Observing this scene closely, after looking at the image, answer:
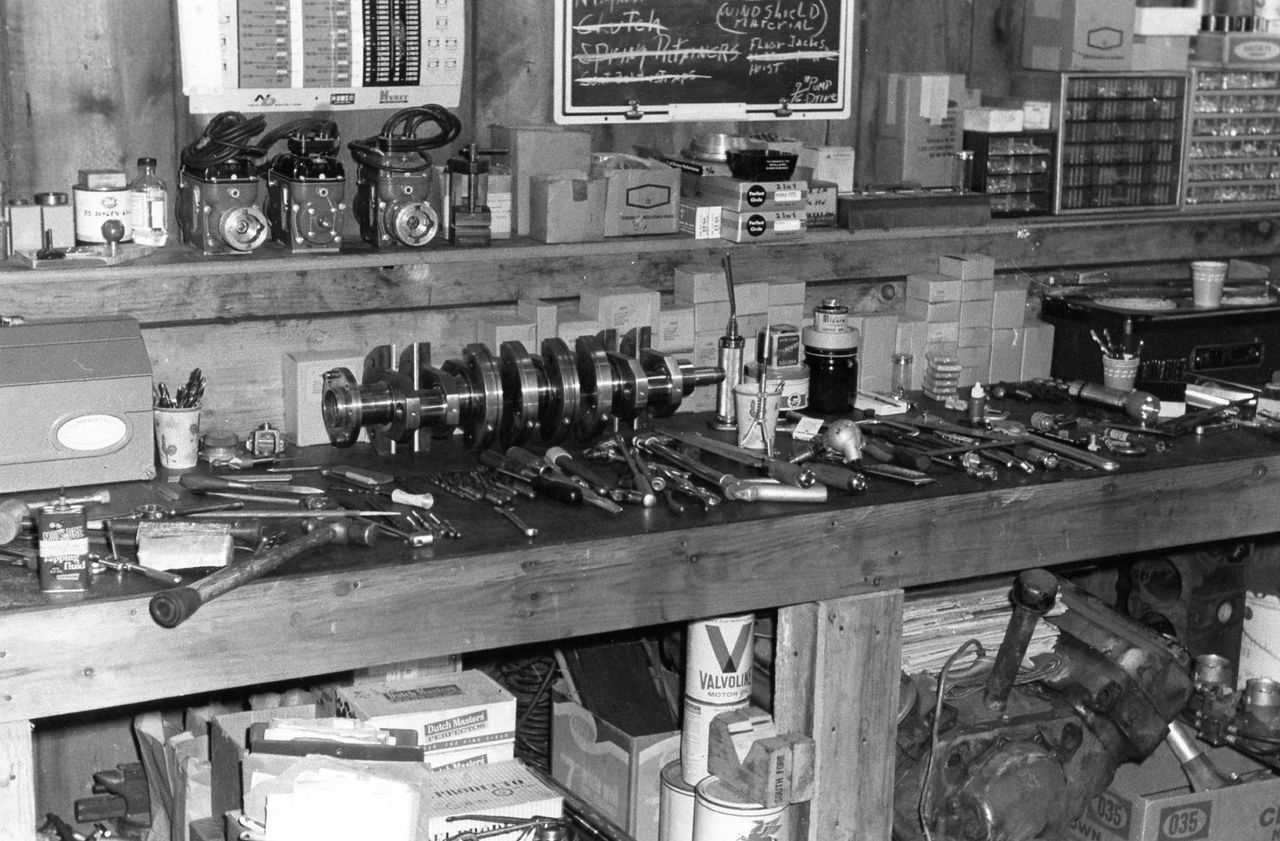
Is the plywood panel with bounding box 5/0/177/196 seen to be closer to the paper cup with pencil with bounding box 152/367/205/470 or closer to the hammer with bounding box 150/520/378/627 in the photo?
the paper cup with pencil with bounding box 152/367/205/470

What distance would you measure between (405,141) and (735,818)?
123 centimetres

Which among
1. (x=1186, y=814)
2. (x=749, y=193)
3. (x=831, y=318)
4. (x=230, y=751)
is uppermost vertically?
(x=749, y=193)

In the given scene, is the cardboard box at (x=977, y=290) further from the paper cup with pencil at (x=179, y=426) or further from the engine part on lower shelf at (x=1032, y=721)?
the paper cup with pencil at (x=179, y=426)

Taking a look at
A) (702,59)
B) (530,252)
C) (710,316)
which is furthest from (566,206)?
(702,59)

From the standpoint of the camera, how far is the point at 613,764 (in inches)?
119

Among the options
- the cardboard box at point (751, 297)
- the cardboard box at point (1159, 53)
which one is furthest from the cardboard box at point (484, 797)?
the cardboard box at point (1159, 53)

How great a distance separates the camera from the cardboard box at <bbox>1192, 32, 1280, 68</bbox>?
3.61 metres

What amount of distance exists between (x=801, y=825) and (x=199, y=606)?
3.55 feet

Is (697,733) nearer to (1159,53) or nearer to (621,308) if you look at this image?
(621,308)

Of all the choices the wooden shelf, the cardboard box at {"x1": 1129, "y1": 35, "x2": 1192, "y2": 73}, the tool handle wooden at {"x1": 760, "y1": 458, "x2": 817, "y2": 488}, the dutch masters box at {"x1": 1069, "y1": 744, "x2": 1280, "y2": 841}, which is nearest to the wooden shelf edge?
the wooden shelf

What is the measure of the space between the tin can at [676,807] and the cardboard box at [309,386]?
81 cm

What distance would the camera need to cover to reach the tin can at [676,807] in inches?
111

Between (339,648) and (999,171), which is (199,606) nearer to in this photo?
(339,648)

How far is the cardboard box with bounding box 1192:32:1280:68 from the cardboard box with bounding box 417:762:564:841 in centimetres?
215
